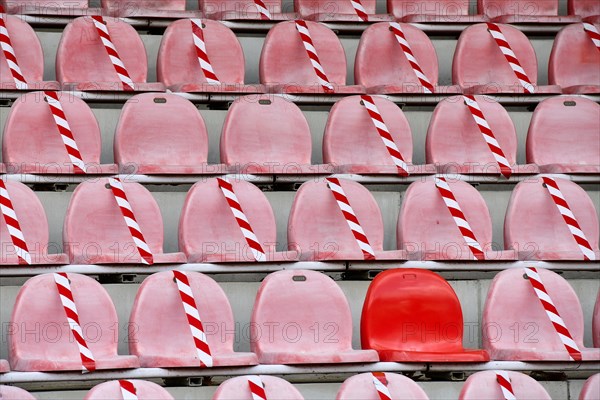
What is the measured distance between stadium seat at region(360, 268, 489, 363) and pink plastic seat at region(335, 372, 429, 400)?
519 mm

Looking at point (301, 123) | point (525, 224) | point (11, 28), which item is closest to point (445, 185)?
point (525, 224)

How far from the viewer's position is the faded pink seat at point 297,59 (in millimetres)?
5559

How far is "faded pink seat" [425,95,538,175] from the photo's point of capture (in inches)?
207

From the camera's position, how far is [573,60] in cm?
588

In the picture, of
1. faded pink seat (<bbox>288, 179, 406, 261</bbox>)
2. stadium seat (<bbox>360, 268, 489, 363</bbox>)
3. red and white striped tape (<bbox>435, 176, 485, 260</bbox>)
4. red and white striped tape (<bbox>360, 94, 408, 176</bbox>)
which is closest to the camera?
stadium seat (<bbox>360, 268, 489, 363</bbox>)

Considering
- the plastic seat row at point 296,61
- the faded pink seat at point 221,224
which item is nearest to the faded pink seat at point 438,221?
the faded pink seat at point 221,224

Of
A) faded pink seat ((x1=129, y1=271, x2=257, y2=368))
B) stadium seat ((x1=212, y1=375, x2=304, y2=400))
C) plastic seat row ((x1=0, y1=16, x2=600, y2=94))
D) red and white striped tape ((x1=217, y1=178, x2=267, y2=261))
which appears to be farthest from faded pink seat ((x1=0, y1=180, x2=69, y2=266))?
stadium seat ((x1=212, y1=375, x2=304, y2=400))

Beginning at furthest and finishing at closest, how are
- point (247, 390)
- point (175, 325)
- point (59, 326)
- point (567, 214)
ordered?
point (567, 214)
point (175, 325)
point (59, 326)
point (247, 390)

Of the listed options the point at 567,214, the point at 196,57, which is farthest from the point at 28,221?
the point at 567,214

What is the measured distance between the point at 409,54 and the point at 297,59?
0.54 m

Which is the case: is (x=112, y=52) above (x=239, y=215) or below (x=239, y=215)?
above

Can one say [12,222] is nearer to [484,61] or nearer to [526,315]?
[526,315]

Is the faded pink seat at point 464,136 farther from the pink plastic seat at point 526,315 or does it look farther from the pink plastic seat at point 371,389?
the pink plastic seat at point 371,389

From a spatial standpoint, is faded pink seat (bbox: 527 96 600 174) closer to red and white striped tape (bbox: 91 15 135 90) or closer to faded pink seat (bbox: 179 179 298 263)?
faded pink seat (bbox: 179 179 298 263)
